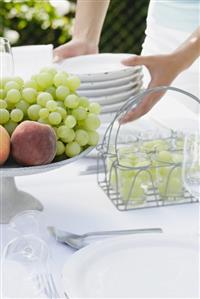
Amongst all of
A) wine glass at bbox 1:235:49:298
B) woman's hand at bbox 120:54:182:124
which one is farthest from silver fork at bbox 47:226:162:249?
woman's hand at bbox 120:54:182:124

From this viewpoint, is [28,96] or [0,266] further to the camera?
[28,96]

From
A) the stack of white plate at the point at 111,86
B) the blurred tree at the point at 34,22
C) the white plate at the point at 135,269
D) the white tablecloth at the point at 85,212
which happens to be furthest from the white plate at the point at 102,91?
the blurred tree at the point at 34,22

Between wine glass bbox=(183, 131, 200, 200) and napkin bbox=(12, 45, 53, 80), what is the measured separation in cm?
80

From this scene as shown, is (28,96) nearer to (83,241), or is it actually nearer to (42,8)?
(83,241)

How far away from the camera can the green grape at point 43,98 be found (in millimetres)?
1310

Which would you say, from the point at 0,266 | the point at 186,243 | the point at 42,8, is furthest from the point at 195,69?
the point at 42,8

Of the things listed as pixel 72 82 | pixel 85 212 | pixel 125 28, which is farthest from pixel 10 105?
pixel 125 28

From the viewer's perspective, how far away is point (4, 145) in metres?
1.22

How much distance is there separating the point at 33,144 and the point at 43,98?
0.12 meters

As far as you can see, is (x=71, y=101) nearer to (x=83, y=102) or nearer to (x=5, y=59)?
(x=83, y=102)

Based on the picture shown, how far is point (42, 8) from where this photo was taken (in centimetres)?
436

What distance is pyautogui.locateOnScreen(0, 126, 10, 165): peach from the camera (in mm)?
1217

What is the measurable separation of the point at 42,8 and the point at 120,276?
11.4 ft

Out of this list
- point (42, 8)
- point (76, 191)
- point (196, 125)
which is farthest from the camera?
point (42, 8)
